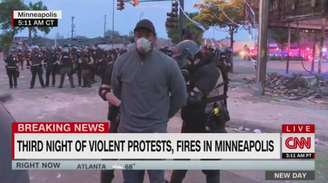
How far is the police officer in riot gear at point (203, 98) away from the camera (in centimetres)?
570

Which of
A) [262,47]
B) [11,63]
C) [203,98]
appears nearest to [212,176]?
[203,98]

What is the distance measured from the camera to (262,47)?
20.6 m

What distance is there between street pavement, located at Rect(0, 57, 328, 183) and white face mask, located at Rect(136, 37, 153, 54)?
2861 mm

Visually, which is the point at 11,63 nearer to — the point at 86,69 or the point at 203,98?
the point at 86,69

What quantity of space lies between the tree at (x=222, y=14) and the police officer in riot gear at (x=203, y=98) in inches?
1382

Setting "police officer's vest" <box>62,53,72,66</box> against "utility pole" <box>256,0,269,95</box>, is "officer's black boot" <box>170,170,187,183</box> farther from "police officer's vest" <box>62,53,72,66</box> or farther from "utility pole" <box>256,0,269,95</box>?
"police officer's vest" <box>62,53,72,66</box>

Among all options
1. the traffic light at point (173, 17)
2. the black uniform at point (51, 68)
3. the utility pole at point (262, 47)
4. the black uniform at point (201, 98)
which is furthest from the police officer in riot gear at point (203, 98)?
the traffic light at point (173, 17)

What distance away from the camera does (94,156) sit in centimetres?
404

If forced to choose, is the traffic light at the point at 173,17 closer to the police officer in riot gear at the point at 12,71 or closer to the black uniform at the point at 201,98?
the police officer in riot gear at the point at 12,71

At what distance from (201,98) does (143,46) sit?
Result: 1.31 metres

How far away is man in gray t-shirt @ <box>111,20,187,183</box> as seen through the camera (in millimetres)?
4621

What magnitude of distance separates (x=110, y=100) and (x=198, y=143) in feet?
3.64

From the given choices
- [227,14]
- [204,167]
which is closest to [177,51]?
[204,167]

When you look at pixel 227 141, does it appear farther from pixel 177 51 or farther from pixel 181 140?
pixel 177 51
